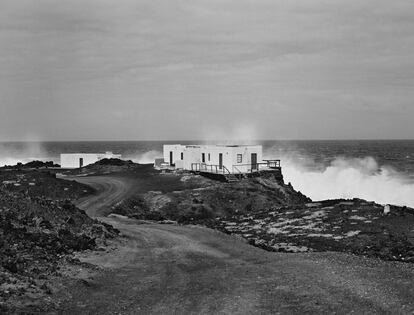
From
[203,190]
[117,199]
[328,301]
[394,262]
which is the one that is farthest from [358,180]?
[328,301]

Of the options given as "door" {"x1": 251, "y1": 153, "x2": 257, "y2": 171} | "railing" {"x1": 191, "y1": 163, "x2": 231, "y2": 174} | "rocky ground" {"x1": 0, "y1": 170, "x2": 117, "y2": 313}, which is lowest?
"rocky ground" {"x1": 0, "y1": 170, "x2": 117, "y2": 313}

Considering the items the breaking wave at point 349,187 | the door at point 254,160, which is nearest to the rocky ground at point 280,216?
the door at point 254,160

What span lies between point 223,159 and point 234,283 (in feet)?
→ 138

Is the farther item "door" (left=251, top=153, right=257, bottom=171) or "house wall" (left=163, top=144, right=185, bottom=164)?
"house wall" (left=163, top=144, right=185, bottom=164)

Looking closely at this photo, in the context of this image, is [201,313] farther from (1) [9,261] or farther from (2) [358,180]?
(2) [358,180]

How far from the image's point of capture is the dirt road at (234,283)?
513 inches

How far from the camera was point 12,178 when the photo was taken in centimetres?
4969

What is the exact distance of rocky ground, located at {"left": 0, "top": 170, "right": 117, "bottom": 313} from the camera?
515 inches

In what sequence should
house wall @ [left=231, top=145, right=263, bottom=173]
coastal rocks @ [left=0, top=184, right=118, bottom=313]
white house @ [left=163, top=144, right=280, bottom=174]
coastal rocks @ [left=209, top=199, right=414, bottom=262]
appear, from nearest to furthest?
coastal rocks @ [left=0, top=184, right=118, bottom=313] < coastal rocks @ [left=209, top=199, right=414, bottom=262] < house wall @ [left=231, top=145, right=263, bottom=173] < white house @ [left=163, top=144, right=280, bottom=174]

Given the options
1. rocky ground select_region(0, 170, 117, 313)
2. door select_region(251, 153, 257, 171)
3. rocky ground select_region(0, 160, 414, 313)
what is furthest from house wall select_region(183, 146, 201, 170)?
rocky ground select_region(0, 170, 117, 313)

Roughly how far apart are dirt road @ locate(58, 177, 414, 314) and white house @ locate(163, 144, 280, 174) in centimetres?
3416

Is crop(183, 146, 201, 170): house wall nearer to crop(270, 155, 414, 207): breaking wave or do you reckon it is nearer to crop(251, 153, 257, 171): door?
crop(251, 153, 257, 171): door

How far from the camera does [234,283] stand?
15.5m

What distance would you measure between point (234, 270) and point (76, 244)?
24.9 feet
